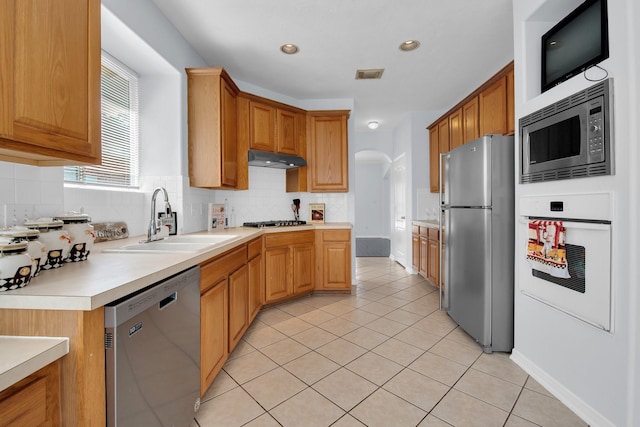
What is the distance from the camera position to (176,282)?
122cm

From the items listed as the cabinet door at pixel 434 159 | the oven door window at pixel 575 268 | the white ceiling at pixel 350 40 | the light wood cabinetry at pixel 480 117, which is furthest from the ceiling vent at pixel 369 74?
the oven door window at pixel 575 268

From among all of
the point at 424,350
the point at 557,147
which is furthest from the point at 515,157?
the point at 424,350

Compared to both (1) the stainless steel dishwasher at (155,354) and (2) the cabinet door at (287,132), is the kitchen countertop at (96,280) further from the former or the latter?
(2) the cabinet door at (287,132)

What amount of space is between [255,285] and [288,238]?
72 centimetres

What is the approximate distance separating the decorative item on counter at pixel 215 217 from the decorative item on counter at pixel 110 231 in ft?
2.96

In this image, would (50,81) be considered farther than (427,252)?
No

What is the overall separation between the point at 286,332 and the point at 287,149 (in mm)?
2130

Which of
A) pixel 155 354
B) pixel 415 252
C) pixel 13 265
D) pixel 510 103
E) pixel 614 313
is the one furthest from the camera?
pixel 415 252

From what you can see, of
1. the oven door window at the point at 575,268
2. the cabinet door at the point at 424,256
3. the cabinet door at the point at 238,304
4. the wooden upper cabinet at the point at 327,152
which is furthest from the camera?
the cabinet door at the point at 424,256

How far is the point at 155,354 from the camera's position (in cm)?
108

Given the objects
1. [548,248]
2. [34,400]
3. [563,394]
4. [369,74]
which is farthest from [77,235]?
[369,74]

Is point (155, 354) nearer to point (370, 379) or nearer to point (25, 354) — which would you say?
point (25, 354)

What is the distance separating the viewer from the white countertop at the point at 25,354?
630 mm

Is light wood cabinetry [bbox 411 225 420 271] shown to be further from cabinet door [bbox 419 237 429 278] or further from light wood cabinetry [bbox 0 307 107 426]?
light wood cabinetry [bbox 0 307 107 426]
